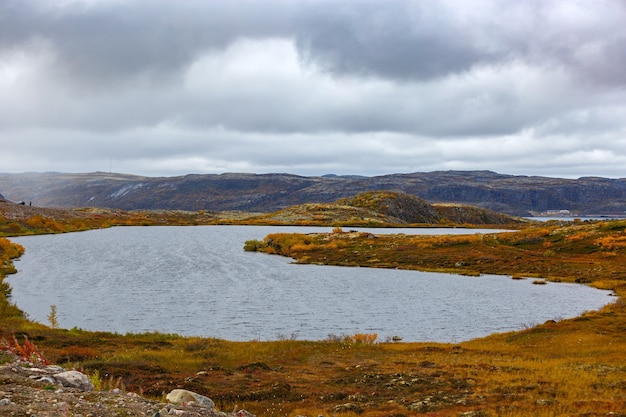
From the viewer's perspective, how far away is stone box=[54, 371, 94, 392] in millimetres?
16462

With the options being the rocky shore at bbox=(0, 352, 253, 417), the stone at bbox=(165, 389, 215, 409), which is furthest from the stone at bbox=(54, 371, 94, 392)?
the stone at bbox=(165, 389, 215, 409)

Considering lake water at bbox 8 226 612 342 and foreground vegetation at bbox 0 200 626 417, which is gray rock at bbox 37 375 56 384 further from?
lake water at bbox 8 226 612 342

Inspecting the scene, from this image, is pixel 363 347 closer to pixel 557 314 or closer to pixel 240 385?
pixel 240 385

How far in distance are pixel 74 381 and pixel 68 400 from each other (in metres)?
2.29

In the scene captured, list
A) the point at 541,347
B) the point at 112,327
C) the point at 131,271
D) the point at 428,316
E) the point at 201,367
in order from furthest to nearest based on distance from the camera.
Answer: the point at 131,271 < the point at 428,316 < the point at 112,327 < the point at 541,347 < the point at 201,367

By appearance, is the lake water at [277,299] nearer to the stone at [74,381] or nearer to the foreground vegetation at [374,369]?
the foreground vegetation at [374,369]

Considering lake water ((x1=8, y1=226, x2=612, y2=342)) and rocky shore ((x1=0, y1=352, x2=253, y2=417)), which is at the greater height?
rocky shore ((x1=0, y1=352, x2=253, y2=417))

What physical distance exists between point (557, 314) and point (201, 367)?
35678mm

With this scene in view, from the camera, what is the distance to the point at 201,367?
90.6ft

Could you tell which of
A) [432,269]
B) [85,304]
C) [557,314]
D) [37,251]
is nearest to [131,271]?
[85,304]

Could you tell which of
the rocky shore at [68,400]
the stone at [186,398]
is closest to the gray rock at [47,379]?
the rocky shore at [68,400]

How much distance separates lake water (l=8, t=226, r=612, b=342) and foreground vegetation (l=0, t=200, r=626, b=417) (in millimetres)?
4696

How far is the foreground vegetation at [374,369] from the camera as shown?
20.6 m

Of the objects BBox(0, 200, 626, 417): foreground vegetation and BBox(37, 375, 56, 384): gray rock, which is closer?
BBox(37, 375, 56, 384): gray rock
